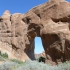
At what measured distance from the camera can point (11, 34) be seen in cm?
2488

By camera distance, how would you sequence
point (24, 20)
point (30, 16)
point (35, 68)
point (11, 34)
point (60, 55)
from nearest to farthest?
point (35, 68)
point (60, 55)
point (30, 16)
point (24, 20)
point (11, 34)

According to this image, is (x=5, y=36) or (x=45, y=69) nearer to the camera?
(x=45, y=69)

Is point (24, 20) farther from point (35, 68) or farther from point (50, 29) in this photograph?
point (35, 68)

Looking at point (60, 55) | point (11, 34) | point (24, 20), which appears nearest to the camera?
point (60, 55)

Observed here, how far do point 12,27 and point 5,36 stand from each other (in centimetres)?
187

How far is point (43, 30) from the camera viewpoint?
61.8 feet

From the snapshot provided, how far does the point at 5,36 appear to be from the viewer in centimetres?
2550

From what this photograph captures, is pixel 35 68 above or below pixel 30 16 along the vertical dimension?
below

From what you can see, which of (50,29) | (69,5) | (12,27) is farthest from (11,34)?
(69,5)

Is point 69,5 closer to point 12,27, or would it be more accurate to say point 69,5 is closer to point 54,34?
point 54,34

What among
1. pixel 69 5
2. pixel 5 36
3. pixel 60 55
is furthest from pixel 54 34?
pixel 5 36

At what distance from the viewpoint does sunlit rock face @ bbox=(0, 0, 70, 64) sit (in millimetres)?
17000

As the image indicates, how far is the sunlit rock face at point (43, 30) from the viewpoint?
55.8 ft

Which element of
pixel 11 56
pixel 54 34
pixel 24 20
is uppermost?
pixel 24 20
